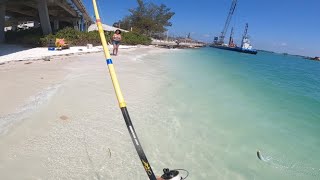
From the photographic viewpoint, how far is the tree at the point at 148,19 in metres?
76.9

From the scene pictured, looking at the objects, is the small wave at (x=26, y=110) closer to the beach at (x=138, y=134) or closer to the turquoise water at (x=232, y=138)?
the beach at (x=138, y=134)

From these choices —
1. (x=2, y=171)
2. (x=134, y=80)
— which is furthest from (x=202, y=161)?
(x=134, y=80)

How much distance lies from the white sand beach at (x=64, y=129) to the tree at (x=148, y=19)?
6709 centimetres

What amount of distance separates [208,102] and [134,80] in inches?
130

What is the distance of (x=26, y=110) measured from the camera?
6648mm

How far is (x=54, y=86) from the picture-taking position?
9.23m

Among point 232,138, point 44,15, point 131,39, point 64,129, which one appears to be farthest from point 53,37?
point 232,138

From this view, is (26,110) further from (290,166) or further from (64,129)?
(290,166)

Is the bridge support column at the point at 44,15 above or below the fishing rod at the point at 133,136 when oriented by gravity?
above

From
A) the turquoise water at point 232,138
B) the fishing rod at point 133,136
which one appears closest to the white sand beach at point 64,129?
the turquoise water at point 232,138

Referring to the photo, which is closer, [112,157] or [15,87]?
[112,157]

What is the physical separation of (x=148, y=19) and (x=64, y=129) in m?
73.9

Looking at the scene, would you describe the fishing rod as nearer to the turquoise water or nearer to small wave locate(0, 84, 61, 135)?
the turquoise water

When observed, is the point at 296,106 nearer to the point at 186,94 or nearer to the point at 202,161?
the point at 186,94
